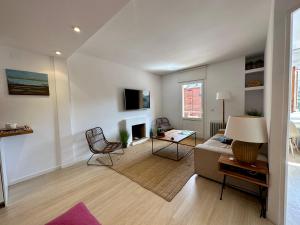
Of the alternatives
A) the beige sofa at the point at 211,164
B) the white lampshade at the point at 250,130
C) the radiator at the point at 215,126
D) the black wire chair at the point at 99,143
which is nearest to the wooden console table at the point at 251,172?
the beige sofa at the point at 211,164

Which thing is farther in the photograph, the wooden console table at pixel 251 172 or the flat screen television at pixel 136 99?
the flat screen television at pixel 136 99

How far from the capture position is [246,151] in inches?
67.3

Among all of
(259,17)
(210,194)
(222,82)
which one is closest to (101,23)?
(259,17)

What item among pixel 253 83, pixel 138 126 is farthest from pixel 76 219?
pixel 253 83

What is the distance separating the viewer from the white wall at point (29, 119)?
Result: 2.23m

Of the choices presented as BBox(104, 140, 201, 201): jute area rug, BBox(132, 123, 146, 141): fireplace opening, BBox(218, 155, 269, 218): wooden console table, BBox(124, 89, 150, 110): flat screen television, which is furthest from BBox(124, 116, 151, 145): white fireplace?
BBox(218, 155, 269, 218): wooden console table

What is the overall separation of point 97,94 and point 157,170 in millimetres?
2453

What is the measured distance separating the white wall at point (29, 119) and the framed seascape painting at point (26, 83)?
0.24 ft

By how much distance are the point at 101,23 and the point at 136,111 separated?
10.5ft

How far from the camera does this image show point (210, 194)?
75.9 inches

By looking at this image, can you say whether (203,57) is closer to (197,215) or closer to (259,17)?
(259,17)

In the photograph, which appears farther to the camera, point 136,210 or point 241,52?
point 241,52

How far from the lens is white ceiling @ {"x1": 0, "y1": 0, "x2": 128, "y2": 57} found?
4.31 ft

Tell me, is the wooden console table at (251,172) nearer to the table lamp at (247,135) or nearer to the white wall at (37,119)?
the table lamp at (247,135)
